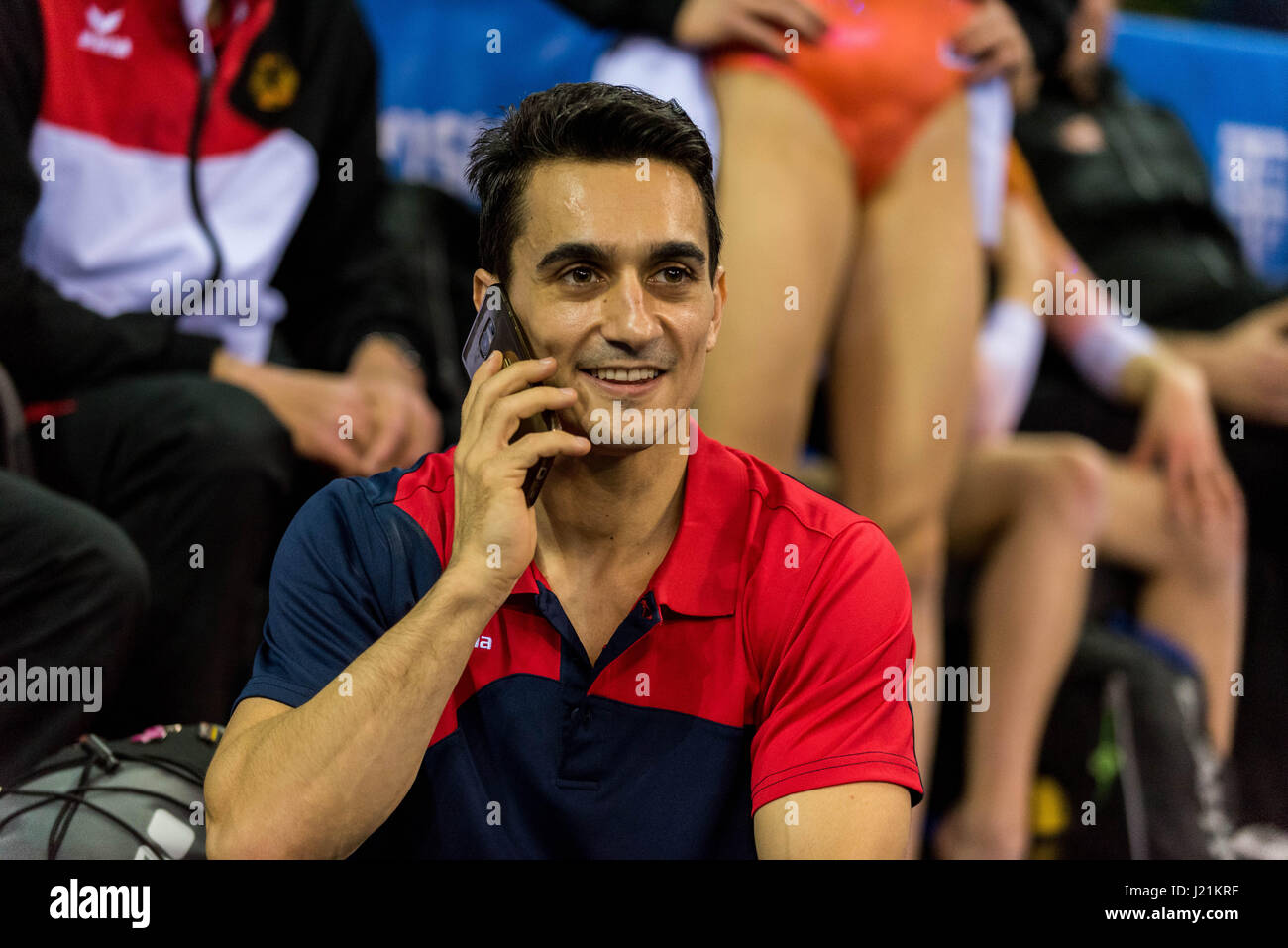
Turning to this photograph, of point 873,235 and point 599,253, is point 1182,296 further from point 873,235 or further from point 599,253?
point 599,253

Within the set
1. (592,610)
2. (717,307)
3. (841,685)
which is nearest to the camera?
(841,685)

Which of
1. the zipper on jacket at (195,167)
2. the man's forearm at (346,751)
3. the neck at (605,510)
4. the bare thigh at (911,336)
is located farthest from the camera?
the bare thigh at (911,336)

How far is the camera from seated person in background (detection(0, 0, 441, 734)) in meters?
1.89

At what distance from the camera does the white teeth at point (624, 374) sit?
4.67ft

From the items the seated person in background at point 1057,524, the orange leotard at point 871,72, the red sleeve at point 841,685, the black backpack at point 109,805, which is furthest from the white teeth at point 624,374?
the seated person in background at point 1057,524

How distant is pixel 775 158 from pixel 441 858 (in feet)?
4.66

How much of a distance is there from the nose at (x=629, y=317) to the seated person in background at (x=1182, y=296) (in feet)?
5.92

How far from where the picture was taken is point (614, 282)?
1.43 m

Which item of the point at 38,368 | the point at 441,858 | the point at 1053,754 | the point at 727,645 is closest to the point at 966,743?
the point at 1053,754

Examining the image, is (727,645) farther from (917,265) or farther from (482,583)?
(917,265)

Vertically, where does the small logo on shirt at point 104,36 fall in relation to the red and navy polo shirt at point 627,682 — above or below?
above

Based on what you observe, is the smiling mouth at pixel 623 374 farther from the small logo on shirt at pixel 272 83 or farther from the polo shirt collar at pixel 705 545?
the small logo on shirt at pixel 272 83

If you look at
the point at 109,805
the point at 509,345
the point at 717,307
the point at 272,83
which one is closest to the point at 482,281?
the point at 509,345

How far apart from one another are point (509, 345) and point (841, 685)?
0.50 metres
